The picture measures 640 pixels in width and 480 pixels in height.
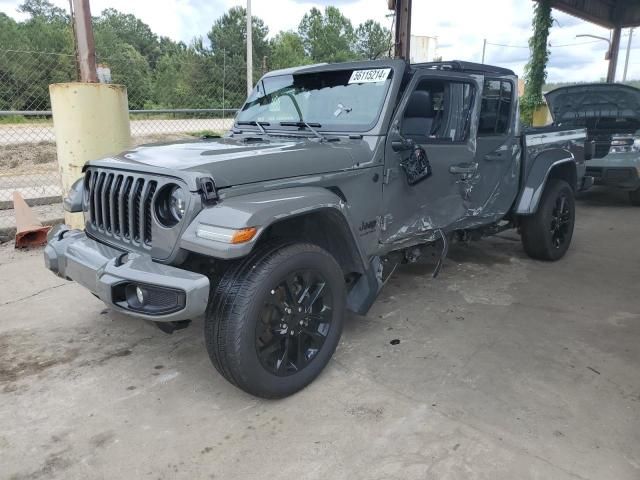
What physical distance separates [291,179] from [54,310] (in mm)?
2369

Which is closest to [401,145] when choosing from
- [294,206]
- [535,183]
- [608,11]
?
[294,206]

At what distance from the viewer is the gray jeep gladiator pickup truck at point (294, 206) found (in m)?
2.39

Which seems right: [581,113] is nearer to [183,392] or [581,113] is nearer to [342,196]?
[342,196]

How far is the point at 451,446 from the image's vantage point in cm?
235

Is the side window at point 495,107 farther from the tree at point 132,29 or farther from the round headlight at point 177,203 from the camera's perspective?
the tree at point 132,29

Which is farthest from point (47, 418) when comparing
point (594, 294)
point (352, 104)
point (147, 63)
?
point (147, 63)

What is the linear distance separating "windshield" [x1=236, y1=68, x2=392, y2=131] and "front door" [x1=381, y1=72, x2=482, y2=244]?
200 mm

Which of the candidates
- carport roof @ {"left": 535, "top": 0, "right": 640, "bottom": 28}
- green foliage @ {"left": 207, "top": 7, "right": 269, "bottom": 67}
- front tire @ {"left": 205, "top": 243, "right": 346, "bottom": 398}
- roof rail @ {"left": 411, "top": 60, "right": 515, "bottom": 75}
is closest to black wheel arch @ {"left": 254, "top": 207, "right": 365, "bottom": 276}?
front tire @ {"left": 205, "top": 243, "right": 346, "bottom": 398}

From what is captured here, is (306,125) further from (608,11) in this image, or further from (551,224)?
(608,11)

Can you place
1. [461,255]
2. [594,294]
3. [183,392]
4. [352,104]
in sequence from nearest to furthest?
[183,392], [352,104], [594,294], [461,255]

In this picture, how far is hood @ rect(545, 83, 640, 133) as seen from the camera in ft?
25.5

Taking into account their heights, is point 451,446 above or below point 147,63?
below

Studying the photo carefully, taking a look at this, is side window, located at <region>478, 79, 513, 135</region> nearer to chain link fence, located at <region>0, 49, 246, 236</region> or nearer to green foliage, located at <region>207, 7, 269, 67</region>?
chain link fence, located at <region>0, 49, 246, 236</region>

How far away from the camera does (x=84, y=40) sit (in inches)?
198
